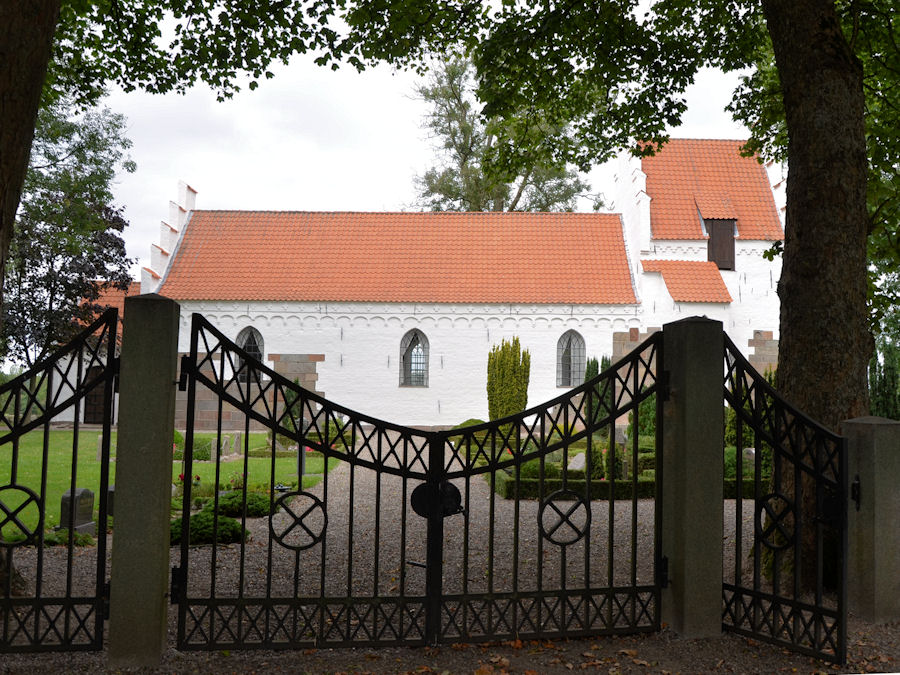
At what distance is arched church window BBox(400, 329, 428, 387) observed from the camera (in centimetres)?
2130

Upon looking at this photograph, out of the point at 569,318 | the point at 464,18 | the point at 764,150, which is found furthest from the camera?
the point at 569,318

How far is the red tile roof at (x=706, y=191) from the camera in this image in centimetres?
2162

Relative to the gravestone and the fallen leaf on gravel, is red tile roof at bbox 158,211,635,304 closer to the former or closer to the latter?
the gravestone

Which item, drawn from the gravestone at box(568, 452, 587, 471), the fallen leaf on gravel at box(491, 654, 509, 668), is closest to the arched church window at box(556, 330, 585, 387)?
the gravestone at box(568, 452, 587, 471)

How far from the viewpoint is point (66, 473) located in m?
11.5

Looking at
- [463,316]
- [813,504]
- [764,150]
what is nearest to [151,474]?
[813,504]

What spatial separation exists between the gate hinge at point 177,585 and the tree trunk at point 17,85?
1.74 metres

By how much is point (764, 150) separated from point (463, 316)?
1190 centimetres

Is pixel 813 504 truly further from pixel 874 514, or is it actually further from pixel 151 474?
pixel 151 474

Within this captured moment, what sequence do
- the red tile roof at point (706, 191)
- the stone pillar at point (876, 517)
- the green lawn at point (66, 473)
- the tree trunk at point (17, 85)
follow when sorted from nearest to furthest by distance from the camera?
1. the tree trunk at point (17, 85)
2. the stone pillar at point (876, 517)
3. the green lawn at point (66, 473)
4. the red tile roof at point (706, 191)

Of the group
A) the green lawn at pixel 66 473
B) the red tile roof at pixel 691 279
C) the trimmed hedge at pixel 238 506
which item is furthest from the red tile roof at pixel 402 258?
the trimmed hedge at pixel 238 506

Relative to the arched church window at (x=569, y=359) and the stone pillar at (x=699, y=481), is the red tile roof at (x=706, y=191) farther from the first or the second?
the stone pillar at (x=699, y=481)

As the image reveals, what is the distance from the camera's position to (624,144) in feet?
29.5

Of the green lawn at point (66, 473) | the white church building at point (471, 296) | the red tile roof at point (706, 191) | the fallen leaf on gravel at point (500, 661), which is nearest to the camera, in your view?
the fallen leaf on gravel at point (500, 661)
